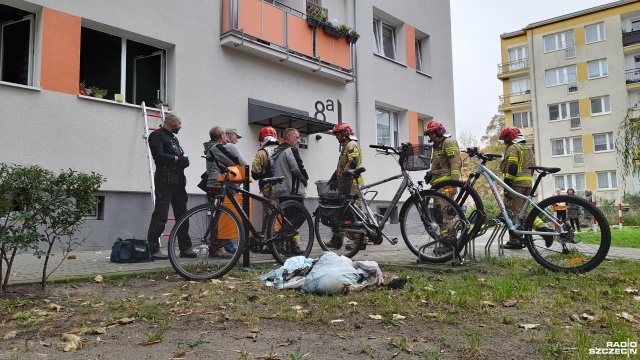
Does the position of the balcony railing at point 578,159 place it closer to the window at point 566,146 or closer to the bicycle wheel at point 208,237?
the window at point 566,146

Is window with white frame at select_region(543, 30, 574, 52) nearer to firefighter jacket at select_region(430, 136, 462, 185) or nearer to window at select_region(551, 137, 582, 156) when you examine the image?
window at select_region(551, 137, 582, 156)

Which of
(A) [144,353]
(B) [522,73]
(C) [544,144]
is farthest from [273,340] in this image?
(B) [522,73]

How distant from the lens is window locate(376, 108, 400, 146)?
16236mm

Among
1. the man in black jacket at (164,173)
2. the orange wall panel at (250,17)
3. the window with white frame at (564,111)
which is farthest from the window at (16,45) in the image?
the window with white frame at (564,111)

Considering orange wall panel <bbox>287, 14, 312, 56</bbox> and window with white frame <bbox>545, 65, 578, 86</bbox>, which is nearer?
orange wall panel <bbox>287, 14, 312, 56</bbox>

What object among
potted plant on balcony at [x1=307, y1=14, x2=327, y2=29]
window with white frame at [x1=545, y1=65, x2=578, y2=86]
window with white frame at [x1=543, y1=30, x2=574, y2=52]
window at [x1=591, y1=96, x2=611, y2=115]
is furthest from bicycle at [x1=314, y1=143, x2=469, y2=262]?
window with white frame at [x1=543, y1=30, x2=574, y2=52]

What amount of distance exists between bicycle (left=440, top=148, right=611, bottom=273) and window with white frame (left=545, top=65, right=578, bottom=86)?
41813 millimetres

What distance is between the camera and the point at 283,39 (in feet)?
40.1

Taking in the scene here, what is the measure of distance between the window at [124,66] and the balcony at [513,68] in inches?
1774

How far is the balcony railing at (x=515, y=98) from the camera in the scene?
48.3 metres

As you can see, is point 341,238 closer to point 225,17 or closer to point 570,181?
point 225,17

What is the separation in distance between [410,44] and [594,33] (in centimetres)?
3260

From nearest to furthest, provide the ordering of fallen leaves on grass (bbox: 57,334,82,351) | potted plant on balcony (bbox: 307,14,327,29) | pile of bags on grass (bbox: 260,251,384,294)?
fallen leaves on grass (bbox: 57,334,82,351) → pile of bags on grass (bbox: 260,251,384,294) → potted plant on balcony (bbox: 307,14,327,29)

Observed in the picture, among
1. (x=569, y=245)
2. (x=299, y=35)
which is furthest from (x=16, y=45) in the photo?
Result: (x=569, y=245)
